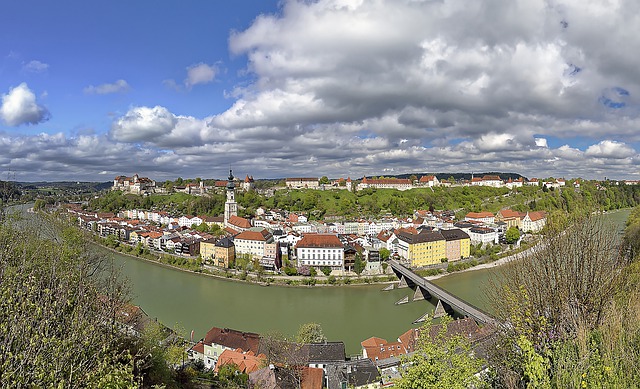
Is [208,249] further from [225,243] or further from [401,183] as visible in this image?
[401,183]

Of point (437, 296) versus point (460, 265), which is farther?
point (460, 265)

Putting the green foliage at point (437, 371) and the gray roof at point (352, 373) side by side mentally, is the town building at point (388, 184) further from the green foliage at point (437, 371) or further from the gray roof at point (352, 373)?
the green foliage at point (437, 371)

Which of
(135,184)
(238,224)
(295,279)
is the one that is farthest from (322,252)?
(135,184)

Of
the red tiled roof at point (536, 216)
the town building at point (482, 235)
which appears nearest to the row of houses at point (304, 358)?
the town building at point (482, 235)

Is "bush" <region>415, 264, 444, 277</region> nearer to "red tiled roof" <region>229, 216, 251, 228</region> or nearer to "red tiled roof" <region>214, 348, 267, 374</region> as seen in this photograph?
"red tiled roof" <region>214, 348, 267, 374</region>

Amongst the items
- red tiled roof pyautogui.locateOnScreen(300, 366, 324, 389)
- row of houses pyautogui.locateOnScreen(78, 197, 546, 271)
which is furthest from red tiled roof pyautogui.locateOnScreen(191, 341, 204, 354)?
row of houses pyautogui.locateOnScreen(78, 197, 546, 271)

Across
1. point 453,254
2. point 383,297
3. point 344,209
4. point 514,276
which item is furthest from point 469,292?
point 344,209

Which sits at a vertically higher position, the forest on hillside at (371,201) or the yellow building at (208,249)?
the forest on hillside at (371,201)
